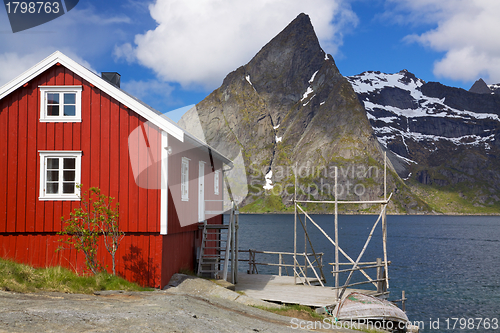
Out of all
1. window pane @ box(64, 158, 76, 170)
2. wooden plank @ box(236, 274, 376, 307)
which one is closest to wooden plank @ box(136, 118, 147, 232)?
window pane @ box(64, 158, 76, 170)

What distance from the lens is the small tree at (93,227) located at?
44.8ft

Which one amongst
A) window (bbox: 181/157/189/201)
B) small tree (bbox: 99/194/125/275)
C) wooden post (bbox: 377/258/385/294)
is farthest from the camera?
wooden post (bbox: 377/258/385/294)

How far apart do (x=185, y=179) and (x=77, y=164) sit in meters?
4.29

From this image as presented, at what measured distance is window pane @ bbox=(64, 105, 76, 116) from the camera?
14.8m

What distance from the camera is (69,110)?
14797 mm

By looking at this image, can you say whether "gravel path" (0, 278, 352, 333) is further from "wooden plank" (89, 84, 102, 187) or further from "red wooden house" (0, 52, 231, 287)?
"wooden plank" (89, 84, 102, 187)

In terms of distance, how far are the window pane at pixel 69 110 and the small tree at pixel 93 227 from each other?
9.67ft

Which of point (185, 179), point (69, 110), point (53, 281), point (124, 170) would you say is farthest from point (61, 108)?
point (53, 281)

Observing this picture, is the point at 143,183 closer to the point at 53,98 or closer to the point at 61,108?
the point at 61,108

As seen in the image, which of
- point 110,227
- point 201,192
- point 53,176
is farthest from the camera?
point 201,192

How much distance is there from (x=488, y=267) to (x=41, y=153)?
49.9 metres

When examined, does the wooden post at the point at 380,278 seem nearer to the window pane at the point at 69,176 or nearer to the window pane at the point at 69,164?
the window pane at the point at 69,176

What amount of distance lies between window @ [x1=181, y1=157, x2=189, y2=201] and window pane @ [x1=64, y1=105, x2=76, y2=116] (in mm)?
4500

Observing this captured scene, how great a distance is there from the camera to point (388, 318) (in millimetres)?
14539
